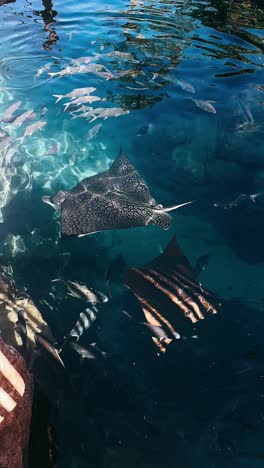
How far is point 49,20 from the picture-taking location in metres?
13.2

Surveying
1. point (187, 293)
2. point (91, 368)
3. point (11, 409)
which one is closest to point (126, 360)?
point (91, 368)

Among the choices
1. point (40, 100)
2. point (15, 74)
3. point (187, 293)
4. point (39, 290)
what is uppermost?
point (15, 74)

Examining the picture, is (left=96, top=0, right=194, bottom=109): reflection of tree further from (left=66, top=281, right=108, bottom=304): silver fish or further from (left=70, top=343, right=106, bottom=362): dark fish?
(left=70, top=343, right=106, bottom=362): dark fish

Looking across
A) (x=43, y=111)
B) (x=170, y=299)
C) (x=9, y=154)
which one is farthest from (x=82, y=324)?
(x=43, y=111)

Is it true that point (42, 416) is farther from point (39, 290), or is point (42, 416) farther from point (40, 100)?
point (40, 100)

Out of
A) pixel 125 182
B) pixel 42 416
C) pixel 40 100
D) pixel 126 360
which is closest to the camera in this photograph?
pixel 42 416

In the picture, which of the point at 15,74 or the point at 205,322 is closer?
the point at 205,322

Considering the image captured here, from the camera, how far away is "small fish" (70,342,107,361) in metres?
3.93

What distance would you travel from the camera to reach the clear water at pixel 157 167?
12.0 feet

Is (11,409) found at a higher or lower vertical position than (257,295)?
higher

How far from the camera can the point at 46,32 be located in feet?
40.5

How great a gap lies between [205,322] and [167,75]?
302 inches

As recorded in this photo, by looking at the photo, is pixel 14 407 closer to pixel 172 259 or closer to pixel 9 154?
pixel 172 259

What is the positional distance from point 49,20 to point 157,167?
10.1m
